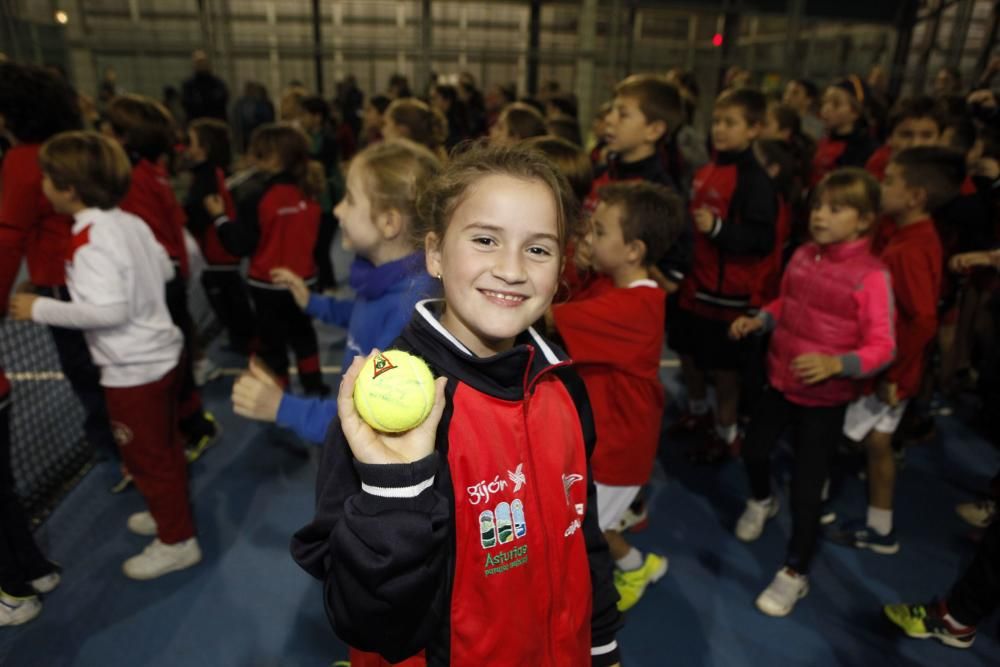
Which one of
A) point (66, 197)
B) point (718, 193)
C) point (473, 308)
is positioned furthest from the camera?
point (718, 193)

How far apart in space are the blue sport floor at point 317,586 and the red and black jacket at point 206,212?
1.66 m

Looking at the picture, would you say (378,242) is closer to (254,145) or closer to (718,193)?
(718,193)

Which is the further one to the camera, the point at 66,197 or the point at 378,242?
the point at 66,197

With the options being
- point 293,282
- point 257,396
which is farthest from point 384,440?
point 293,282

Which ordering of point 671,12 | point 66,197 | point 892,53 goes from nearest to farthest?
point 66,197 < point 671,12 < point 892,53

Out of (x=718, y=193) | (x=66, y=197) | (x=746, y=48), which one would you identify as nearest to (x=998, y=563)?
(x=718, y=193)

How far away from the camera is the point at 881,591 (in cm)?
284

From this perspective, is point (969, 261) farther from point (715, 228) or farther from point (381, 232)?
point (381, 232)

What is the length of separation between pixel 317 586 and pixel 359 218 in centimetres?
161

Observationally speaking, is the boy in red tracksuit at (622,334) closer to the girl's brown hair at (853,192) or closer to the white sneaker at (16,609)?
the girl's brown hair at (853,192)

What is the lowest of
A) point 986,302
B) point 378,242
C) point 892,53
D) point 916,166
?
point 986,302

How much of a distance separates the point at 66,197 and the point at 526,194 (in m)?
2.12

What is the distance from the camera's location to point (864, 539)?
123 inches

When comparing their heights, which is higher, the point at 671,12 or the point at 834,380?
→ the point at 671,12
